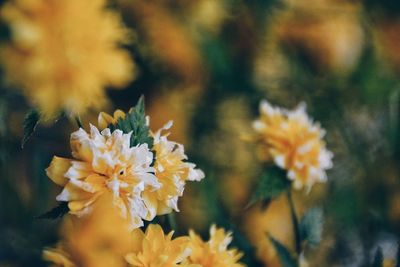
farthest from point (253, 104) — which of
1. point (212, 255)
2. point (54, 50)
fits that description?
point (212, 255)

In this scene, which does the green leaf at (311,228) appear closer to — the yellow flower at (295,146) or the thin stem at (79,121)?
the yellow flower at (295,146)

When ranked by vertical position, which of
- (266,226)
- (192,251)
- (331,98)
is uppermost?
(331,98)

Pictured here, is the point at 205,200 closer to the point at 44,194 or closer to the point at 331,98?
the point at 44,194

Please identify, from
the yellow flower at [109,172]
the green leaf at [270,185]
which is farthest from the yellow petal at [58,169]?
the green leaf at [270,185]

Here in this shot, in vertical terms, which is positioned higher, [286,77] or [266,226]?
[286,77]

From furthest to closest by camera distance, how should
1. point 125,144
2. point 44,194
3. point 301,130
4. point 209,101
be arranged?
point 209,101, point 44,194, point 301,130, point 125,144

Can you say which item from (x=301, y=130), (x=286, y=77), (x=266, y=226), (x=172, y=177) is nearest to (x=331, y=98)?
(x=286, y=77)
